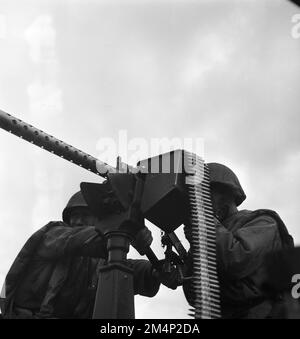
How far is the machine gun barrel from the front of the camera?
35.0 ft

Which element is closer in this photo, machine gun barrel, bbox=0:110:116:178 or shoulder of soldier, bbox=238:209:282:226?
shoulder of soldier, bbox=238:209:282:226

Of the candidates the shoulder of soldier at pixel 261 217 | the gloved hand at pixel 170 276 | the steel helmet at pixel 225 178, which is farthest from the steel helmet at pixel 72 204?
the gloved hand at pixel 170 276

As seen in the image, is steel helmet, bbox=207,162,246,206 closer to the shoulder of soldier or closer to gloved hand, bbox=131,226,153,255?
the shoulder of soldier

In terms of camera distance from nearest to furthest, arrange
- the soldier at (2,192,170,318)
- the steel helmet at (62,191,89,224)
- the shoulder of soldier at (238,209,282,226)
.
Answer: the shoulder of soldier at (238,209,282,226) → the soldier at (2,192,170,318) → the steel helmet at (62,191,89,224)

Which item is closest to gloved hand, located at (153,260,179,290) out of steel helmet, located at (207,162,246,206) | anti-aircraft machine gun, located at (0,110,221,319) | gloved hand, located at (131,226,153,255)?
anti-aircraft machine gun, located at (0,110,221,319)

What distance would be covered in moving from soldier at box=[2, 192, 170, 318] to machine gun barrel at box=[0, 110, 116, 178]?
4.47ft

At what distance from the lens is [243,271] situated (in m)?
7.58

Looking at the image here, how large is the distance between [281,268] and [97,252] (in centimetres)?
253

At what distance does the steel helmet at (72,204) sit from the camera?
36.5 feet

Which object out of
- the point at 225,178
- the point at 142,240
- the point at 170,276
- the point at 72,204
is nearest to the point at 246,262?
the point at 170,276

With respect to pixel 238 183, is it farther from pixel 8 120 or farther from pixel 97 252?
pixel 8 120

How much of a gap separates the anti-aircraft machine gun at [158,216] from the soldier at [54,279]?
2.40 m

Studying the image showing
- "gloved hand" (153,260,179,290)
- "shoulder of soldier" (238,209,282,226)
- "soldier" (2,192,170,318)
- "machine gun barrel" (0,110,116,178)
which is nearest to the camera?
"gloved hand" (153,260,179,290)

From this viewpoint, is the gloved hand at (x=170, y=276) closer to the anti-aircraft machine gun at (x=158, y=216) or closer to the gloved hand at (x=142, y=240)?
the anti-aircraft machine gun at (x=158, y=216)
